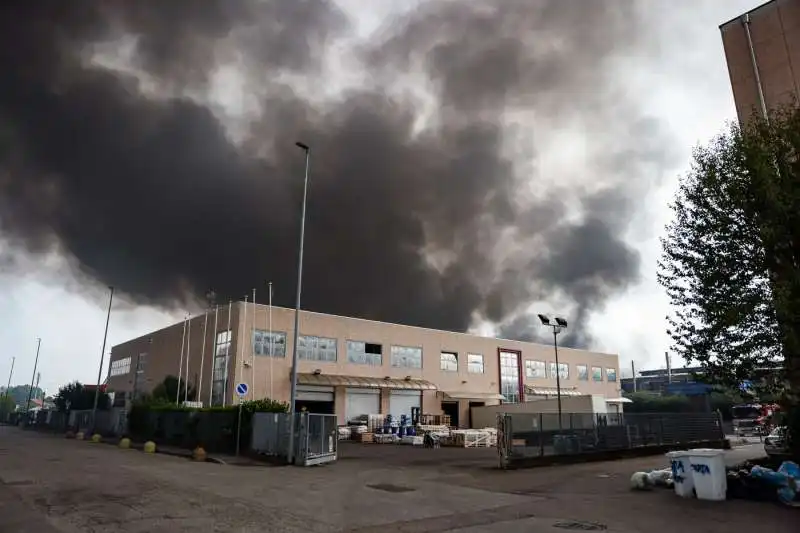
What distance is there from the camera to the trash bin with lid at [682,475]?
12773mm

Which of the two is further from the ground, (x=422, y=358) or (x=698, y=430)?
(x=422, y=358)

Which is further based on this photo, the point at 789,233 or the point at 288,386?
the point at 288,386

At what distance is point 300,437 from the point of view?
21.7 metres

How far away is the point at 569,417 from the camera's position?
23.8 m

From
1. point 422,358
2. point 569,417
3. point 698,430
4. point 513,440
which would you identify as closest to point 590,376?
point 422,358

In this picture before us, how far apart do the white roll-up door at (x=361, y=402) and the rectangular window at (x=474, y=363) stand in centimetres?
1264

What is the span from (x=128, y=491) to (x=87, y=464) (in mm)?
8936

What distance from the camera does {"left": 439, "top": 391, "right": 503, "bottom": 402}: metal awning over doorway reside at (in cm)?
5304

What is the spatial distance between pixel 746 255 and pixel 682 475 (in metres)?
6.38

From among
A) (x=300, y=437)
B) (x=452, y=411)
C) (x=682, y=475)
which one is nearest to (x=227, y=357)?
(x=300, y=437)

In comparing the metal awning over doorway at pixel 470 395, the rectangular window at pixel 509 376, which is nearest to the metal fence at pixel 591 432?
the metal awning over doorway at pixel 470 395

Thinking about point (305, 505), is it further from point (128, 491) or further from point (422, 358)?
point (422, 358)

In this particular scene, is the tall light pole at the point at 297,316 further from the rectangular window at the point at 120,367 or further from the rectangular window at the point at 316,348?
the rectangular window at the point at 120,367

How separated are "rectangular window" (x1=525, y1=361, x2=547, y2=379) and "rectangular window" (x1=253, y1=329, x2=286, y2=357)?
103ft
